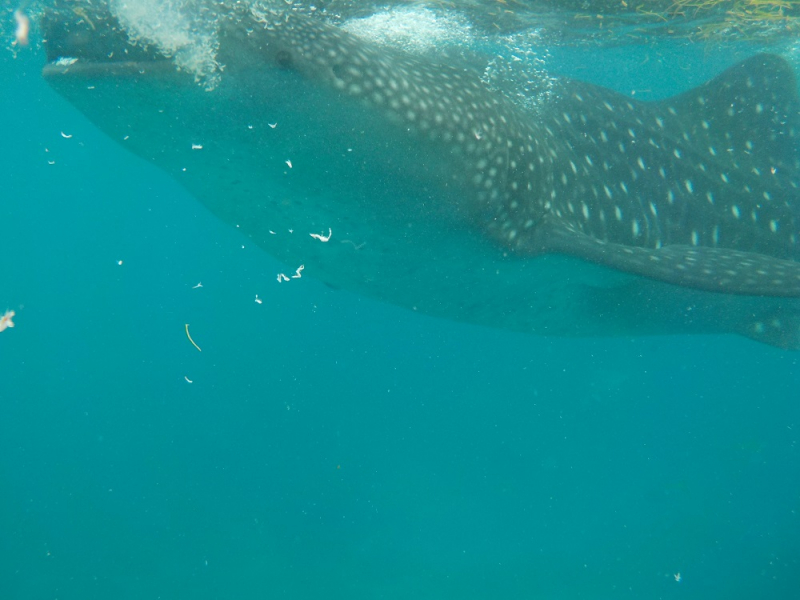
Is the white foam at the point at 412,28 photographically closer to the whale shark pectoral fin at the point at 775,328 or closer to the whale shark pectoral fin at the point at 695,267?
the whale shark pectoral fin at the point at 695,267

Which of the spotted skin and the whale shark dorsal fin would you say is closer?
the spotted skin

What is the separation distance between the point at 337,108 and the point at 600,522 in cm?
1469

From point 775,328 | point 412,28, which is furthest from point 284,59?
point 412,28

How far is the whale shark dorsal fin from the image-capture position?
6918mm

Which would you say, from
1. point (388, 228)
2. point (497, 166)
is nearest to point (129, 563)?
point (388, 228)

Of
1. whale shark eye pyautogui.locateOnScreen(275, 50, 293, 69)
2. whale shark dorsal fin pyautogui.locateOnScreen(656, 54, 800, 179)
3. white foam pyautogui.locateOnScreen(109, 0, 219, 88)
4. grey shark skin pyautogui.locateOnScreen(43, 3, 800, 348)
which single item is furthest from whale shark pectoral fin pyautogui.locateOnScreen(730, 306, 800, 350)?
white foam pyautogui.locateOnScreen(109, 0, 219, 88)

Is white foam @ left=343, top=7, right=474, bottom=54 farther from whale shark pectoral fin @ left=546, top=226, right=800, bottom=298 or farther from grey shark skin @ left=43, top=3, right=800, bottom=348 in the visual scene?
whale shark pectoral fin @ left=546, top=226, right=800, bottom=298

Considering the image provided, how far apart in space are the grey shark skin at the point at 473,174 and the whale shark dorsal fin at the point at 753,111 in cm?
3

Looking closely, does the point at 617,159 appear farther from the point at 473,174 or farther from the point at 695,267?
the point at 473,174

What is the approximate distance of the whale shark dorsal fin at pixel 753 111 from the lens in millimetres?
6918

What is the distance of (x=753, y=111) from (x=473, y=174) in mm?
5391

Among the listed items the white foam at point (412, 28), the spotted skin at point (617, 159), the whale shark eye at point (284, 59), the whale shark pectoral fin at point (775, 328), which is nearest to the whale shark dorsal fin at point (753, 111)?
the spotted skin at point (617, 159)

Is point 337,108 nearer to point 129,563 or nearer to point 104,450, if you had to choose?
point 129,563

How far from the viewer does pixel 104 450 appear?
1664 centimetres
